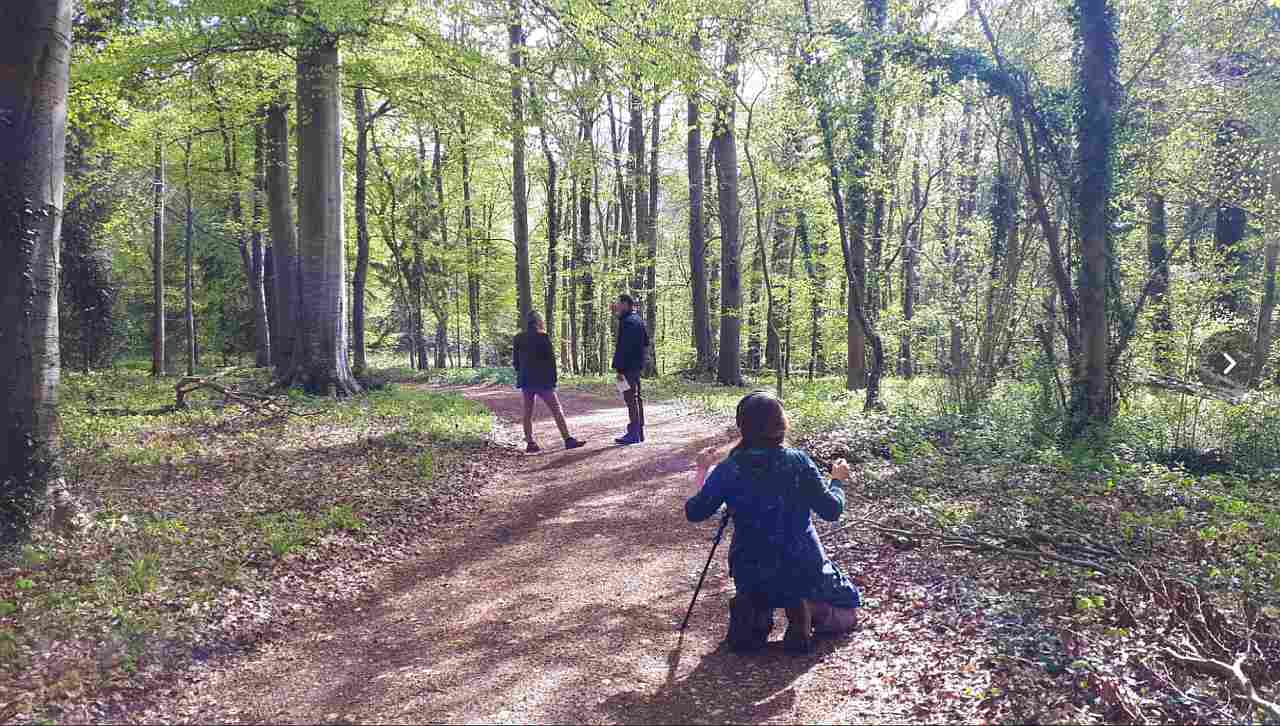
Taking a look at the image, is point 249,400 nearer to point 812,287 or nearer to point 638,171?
point 812,287

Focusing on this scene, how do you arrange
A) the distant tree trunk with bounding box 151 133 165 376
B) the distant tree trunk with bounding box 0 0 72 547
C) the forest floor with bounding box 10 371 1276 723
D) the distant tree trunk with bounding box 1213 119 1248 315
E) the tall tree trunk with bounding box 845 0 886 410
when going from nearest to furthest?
the forest floor with bounding box 10 371 1276 723 → the distant tree trunk with bounding box 0 0 72 547 → the tall tree trunk with bounding box 845 0 886 410 → the distant tree trunk with bounding box 1213 119 1248 315 → the distant tree trunk with bounding box 151 133 165 376

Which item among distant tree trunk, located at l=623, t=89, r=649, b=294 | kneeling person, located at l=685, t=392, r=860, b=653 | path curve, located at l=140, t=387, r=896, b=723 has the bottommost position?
path curve, located at l=140, t=387, r=896, b=723

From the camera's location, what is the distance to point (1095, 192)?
965 centimetres

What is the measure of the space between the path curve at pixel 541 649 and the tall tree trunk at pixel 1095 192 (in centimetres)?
584

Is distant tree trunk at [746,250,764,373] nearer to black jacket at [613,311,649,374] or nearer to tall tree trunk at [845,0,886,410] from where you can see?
tall tree trunk at [845,0,886,410]

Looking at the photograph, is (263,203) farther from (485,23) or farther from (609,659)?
(609,659)

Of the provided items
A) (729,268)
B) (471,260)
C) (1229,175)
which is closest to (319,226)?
(729,268)

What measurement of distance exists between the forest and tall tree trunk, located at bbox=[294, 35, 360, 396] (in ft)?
0.22

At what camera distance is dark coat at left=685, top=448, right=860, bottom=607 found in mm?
3955

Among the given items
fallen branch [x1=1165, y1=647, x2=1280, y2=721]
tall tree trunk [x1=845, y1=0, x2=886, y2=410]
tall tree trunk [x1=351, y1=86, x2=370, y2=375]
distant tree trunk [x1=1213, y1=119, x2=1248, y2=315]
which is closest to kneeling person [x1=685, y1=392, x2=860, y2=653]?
fallen branch [x1=1165, y1=647, x2=1280, y2=721]

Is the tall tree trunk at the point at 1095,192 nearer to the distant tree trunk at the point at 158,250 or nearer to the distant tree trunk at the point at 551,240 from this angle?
the distant tree trunk at the point at 551,240

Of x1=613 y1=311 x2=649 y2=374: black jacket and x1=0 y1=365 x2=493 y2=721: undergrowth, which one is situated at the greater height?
x1=613 y1=311 x2=649 y2=374: black jacket

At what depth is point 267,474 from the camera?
27.6ft

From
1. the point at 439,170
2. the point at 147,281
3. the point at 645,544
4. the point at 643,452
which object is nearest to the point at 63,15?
the point at 645,544
